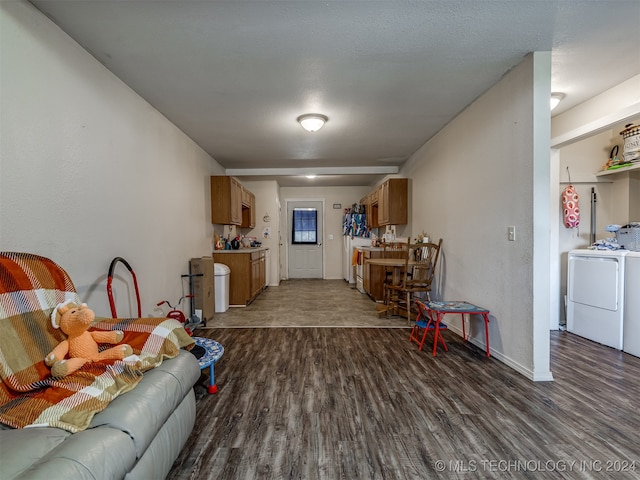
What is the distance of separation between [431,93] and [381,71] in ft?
2.25

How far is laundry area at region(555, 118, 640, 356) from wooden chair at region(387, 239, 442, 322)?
1409 mm

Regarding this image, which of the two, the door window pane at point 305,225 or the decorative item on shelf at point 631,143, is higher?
the decorative item on shelf at point 631,143

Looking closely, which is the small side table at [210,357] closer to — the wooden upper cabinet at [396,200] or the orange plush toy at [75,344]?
the orange plush toy at [75,344]

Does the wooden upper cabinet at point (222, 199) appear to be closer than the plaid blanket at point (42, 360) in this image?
No

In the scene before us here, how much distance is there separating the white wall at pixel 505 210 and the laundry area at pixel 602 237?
3.32 ft

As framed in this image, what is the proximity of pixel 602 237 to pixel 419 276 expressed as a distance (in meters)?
2.13

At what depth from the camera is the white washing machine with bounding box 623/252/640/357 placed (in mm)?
2717

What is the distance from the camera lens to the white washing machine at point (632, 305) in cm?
272

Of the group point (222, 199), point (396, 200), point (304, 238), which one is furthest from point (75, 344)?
point (304, 238)

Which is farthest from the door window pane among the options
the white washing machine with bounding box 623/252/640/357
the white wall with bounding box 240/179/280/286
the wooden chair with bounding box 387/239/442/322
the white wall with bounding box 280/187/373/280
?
the white washing machine with bounding box 623/252/640/357

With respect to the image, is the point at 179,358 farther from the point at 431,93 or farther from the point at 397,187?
the point at 397,187

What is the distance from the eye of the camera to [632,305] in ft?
9.05

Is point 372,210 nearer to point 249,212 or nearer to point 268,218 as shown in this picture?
point 268,218

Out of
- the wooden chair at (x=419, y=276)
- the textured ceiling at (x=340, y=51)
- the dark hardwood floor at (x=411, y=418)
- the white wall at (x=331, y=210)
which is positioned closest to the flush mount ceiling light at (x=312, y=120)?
the textured ceiling at (x=340, y=51)
